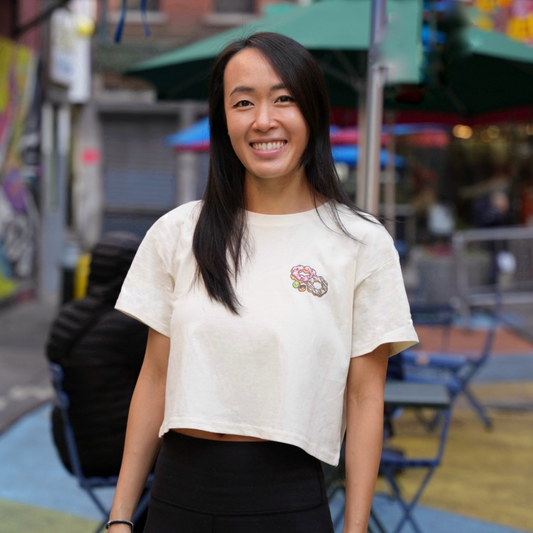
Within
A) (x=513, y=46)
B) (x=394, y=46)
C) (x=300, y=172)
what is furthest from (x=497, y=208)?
(x=300, y=172)

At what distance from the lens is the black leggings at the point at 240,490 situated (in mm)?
1852

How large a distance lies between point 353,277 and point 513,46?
3.71 metres

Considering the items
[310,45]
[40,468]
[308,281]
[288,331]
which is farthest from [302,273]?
[40,468]

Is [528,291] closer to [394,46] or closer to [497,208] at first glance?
[394,46]

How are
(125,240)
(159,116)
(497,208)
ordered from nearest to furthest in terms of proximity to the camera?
(125,240) < (497,208) < (159,116)

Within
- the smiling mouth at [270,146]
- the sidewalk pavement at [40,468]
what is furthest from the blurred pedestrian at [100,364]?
the smiling mouth at [270,146]

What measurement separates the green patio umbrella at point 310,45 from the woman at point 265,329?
1936 millimetres

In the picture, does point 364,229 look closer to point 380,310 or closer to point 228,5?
point 380,310

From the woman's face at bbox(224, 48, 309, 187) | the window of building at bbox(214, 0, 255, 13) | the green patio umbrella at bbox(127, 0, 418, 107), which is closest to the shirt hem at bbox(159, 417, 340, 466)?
the woman's face at bbox(224, 48, 309, 187)

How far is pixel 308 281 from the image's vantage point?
1.90 m

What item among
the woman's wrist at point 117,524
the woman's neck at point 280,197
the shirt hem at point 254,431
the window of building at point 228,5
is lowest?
the woman's wrist at point 117,524

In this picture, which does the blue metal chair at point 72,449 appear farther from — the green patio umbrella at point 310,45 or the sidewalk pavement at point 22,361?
the sidewalk pavement at point 22,361

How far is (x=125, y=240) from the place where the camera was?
371cm

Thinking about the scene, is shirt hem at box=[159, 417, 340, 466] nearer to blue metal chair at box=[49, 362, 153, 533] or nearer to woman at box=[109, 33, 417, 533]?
woman at box=[109, 33, 417, 533]
